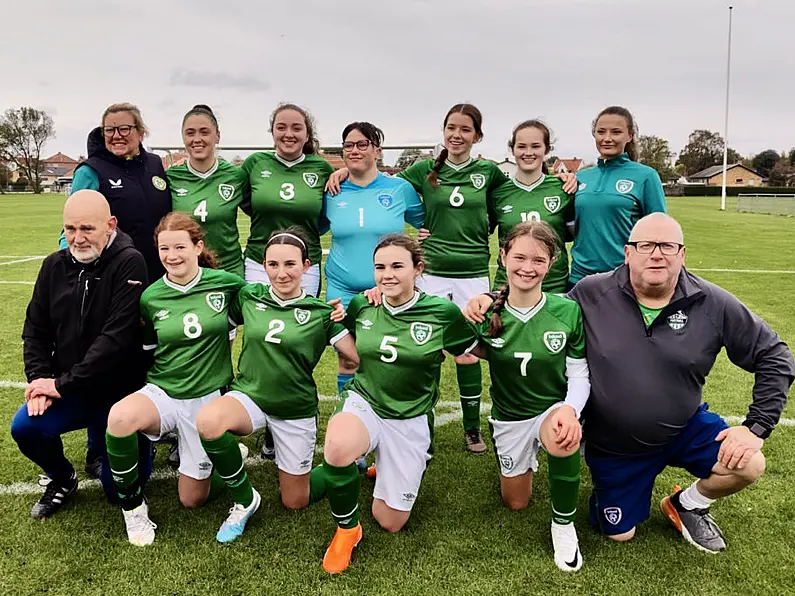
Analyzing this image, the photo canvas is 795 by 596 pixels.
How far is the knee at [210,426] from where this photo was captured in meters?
2.79

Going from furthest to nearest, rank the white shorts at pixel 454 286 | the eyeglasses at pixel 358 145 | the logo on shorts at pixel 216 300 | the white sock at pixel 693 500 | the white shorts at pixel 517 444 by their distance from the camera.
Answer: the white shorts at pixel 454 286 → the eyeglasses at pixel 358 145 → the logo on shorts at pixel 216 300 → the white shorts at pixel 517 444 → the white sock at pixel 693 500

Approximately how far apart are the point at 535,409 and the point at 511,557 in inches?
27.1

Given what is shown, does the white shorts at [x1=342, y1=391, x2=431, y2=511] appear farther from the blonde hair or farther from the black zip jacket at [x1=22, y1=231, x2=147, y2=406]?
the blonde hair

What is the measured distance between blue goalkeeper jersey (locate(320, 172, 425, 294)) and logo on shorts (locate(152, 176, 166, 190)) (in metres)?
A: 1.00

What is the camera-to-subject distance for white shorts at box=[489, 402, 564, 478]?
119 inches

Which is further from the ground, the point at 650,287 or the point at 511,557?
the point at 650,287

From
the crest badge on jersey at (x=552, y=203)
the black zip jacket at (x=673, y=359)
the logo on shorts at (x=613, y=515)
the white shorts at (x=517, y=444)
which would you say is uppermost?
the crest badge on jersey at (x=552, y=203)

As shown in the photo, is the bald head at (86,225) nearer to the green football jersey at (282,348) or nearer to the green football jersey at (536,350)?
the green football jersey at (282,348)

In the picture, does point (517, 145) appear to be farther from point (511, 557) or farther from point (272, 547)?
point (272, 547)

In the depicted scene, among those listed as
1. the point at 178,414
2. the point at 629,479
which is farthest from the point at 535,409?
the point at 178,414

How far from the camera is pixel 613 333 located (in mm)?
2791

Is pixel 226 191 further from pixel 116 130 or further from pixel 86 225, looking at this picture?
pixel 86 225

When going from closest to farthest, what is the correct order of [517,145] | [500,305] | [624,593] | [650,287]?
[624,593]
[650,287]
[500,305]
[517,145]

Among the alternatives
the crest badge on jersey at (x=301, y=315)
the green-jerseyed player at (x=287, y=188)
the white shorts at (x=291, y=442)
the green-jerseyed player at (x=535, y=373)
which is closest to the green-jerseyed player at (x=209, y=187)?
the green-jerseyed player at (x=287, y=188)
